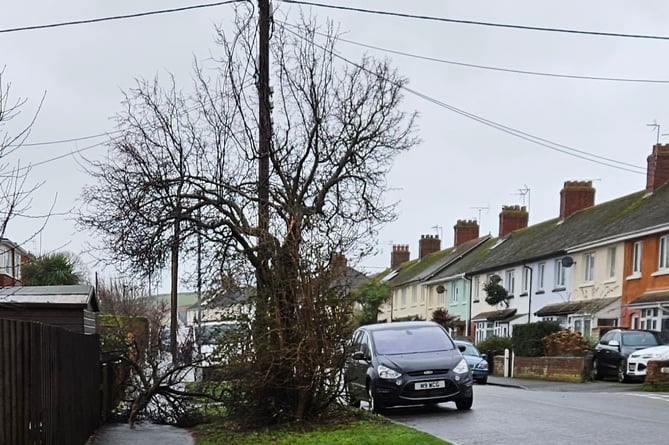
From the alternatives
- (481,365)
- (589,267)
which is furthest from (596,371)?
(589,267)

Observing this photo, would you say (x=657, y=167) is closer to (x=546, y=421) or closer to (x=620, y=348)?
(x=620, y=348)

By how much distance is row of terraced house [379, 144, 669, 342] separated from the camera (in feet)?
101

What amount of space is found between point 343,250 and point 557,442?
13.7ft

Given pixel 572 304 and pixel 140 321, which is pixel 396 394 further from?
pixel 572 304

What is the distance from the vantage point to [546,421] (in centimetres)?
1205

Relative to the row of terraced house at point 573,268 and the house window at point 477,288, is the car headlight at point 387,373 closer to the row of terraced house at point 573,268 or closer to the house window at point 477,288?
the row of terraced house at point 573,268

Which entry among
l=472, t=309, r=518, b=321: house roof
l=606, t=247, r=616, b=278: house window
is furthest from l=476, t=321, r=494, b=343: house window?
l=606, t=247, r=616, b=278: house window

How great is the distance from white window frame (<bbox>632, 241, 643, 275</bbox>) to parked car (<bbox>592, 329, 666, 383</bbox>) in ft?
20.4

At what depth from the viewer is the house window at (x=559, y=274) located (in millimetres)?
38062

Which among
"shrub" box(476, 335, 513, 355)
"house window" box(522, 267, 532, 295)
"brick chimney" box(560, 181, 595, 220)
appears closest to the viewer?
"shrub" box(476, 335, 513, 355)

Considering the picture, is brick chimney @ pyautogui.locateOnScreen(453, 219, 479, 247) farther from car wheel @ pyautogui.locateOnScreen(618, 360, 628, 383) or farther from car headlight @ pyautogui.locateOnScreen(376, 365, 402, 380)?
car headlight @ pyautogui.locateOnScreen(376, 365, 402, 380)

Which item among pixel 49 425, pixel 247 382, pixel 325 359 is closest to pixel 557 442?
pixel 325 359

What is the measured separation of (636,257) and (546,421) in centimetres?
2168

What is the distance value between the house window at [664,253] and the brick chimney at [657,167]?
6.15 meters
